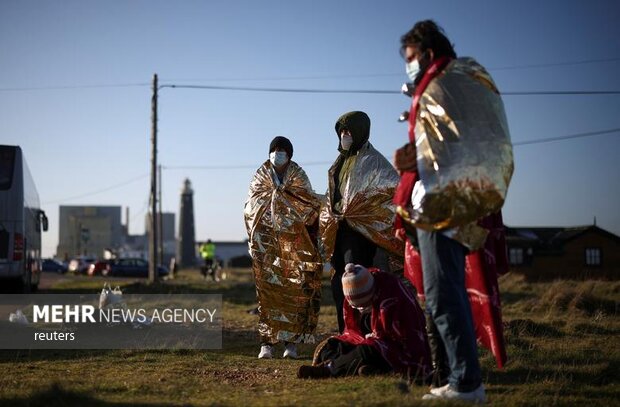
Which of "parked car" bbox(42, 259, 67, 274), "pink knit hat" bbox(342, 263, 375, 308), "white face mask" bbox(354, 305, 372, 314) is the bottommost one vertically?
"parked car" bbox(42, 259, 67, 274)

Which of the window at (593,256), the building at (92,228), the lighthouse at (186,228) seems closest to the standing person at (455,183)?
the window at (593,256)

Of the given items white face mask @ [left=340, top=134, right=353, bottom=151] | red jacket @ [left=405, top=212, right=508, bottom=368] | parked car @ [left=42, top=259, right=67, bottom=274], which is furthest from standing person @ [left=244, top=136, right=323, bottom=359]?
parked car @ [left=42, top=259, right=67, bottom=274]

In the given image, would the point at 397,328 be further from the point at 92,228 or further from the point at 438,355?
the point at 92,228

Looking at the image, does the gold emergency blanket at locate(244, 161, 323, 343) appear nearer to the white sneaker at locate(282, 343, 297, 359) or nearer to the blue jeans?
the white sneaker at locate(282, 343, 297, 359)

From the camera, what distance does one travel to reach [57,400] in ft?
15.0

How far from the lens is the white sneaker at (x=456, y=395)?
4.38 metres

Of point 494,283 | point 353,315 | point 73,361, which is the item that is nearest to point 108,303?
point 73,361

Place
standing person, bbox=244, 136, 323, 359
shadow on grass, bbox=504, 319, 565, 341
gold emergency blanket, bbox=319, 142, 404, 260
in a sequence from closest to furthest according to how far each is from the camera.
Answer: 1. gold emergency blanket, bbox=319, 142, 404, 260
2. standing person, bbox=244, 136, 323, 359
3. shadow on grass, bbox=504, 319, 565, 341

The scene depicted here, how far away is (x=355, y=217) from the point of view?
734cm

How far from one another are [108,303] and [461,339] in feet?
25.8

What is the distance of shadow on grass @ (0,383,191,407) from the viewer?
455cm

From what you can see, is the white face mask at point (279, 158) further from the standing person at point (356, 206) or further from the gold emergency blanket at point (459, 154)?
the gold emergency blanket at point (459, 154)

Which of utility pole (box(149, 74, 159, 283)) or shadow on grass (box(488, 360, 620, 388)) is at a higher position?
utility pole (box(149, 74, 159, 283))

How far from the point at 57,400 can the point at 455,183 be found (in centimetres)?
276
